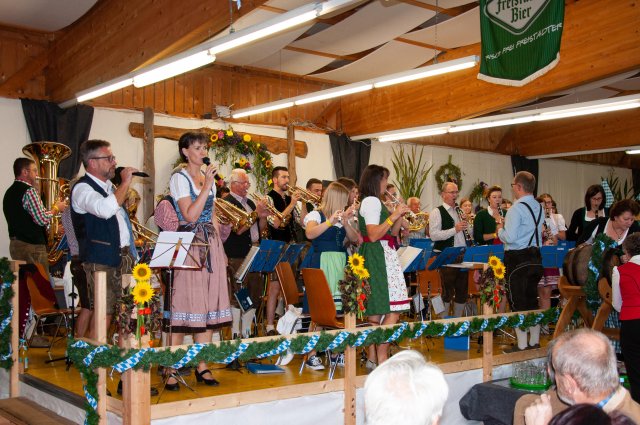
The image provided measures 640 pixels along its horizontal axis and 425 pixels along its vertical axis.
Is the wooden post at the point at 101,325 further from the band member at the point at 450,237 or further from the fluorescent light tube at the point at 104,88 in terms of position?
the fluorescent light tube at the point at 104,88

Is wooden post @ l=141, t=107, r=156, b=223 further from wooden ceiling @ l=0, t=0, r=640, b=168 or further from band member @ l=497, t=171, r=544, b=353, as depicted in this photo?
band member @ l=497, t=171, r=544, b=353

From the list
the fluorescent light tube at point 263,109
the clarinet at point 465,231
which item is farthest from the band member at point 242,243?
the fluorescent light tube at point 263,109

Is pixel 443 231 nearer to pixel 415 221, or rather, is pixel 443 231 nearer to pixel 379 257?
pixel 415 221

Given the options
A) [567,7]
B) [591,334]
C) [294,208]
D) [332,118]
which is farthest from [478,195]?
[591,334]

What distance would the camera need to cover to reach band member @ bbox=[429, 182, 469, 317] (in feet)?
25.5

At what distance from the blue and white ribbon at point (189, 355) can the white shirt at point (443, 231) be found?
4.24 metres

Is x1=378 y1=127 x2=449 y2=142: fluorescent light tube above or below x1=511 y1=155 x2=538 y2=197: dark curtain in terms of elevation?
above

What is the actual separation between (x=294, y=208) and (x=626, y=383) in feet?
13.1

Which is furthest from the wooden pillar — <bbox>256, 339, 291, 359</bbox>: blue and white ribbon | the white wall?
<bbox>256, 339, 291, 359</bbox>: blue and white ribbon

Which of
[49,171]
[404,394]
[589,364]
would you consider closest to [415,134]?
[49,171]

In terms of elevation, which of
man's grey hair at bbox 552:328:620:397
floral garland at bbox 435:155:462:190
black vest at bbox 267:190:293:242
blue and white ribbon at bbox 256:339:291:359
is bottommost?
blue and white ribbon at bbox 256:339:291:359

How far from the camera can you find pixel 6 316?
587 centimetres

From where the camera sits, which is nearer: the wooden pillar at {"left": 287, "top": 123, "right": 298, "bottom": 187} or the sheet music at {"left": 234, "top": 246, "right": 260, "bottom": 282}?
the sheet music at {"left": 234, "top": 246, "right": 260, "bottom": 282}

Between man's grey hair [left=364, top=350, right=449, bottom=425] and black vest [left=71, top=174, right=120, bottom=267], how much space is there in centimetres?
330
